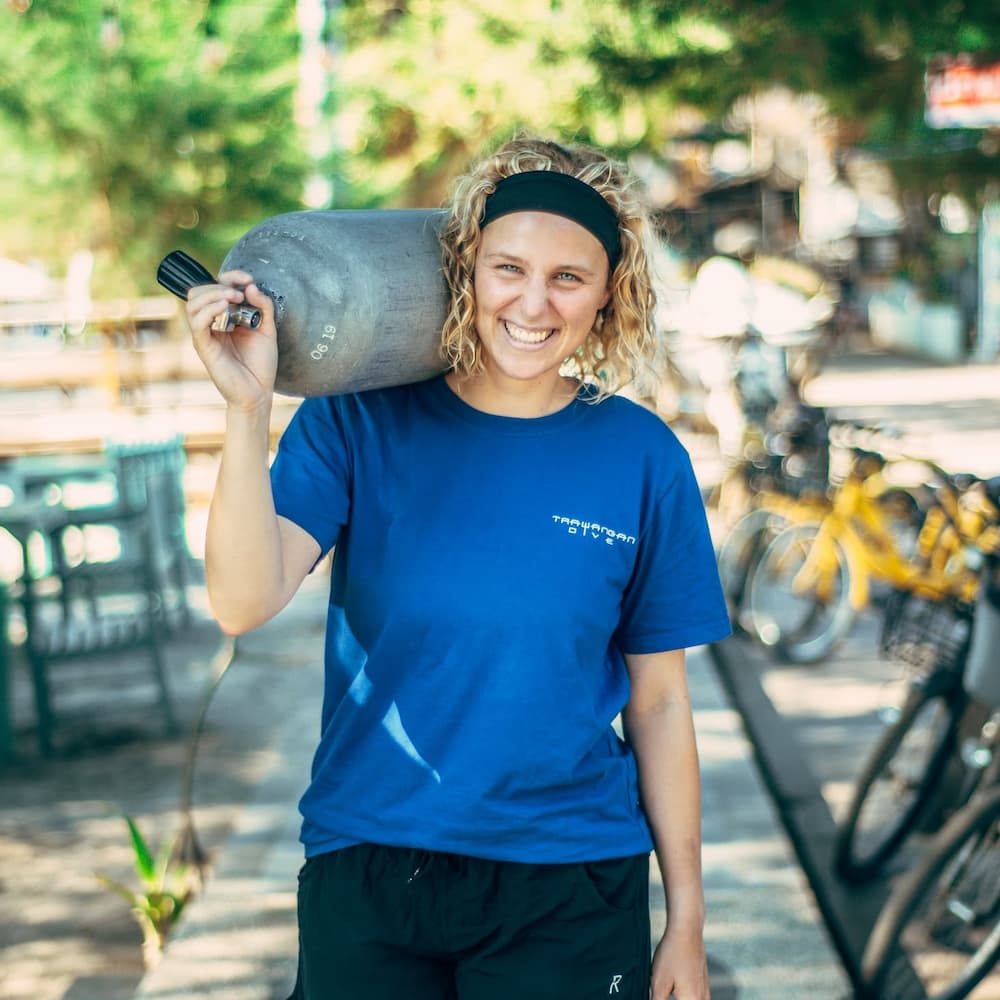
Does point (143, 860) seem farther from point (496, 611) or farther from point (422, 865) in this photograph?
point (496, 611)

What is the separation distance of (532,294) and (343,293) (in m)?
0.26

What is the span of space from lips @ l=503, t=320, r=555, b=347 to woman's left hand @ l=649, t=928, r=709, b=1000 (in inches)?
33.8

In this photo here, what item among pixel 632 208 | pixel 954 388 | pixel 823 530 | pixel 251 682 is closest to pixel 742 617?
pixel 823 530

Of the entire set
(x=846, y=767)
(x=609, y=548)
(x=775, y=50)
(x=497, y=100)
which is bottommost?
(x=846, y=767)

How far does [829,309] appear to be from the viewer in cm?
1473

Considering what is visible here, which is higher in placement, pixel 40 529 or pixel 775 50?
pixel 775 50

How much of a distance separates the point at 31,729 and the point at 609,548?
4880 mm

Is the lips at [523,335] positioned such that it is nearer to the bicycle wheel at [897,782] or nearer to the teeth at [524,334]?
the teeth at [524,334]

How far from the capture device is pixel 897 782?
14.3 feet

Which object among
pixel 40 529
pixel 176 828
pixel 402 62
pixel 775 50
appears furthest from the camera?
pixel 402 62

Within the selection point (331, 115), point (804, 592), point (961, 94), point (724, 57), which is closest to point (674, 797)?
point (724, 57)

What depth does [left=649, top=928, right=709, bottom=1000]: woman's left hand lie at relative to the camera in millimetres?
1983

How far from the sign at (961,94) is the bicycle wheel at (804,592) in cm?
217

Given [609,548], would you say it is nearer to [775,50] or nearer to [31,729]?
[775,50]
